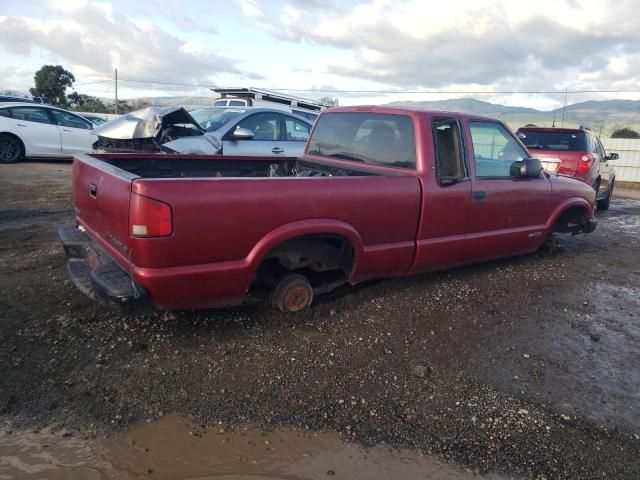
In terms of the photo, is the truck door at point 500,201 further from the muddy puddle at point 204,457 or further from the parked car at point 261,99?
the parked car at point 261,99

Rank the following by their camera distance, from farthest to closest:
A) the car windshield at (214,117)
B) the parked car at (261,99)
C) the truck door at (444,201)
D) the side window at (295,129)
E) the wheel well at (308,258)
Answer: the parked car at (261,99) → the side window at (295,129) → the car windshield at (214,117) → the truck door at (444,201) → the wheel well at (308,258)

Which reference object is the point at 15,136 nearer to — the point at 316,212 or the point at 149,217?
the point at 149,217

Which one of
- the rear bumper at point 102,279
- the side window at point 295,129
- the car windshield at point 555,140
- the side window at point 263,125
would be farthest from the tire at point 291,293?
the car windshield at point 555,140

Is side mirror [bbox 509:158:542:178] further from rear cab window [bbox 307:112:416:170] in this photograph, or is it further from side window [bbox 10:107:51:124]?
side window [bbox 10:107:51:124]

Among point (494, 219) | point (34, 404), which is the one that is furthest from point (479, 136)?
point (34, 404)

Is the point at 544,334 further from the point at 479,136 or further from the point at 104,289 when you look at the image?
the point at 104,289

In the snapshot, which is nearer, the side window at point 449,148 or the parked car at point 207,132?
the side window at point 449,148

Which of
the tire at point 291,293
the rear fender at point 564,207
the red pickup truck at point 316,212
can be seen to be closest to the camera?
the red pickup truck at point 316,212

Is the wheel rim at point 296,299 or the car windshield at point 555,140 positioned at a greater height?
the car windshield at point 555,140

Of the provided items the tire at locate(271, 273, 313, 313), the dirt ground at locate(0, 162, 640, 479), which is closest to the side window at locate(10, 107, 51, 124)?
the dirt ground at locate(0, 162, 640, 479)

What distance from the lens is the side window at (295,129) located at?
892 cm

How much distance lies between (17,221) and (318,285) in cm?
454

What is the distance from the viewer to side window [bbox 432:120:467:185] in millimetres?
4379

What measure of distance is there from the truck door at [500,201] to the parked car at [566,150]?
3.95 m
